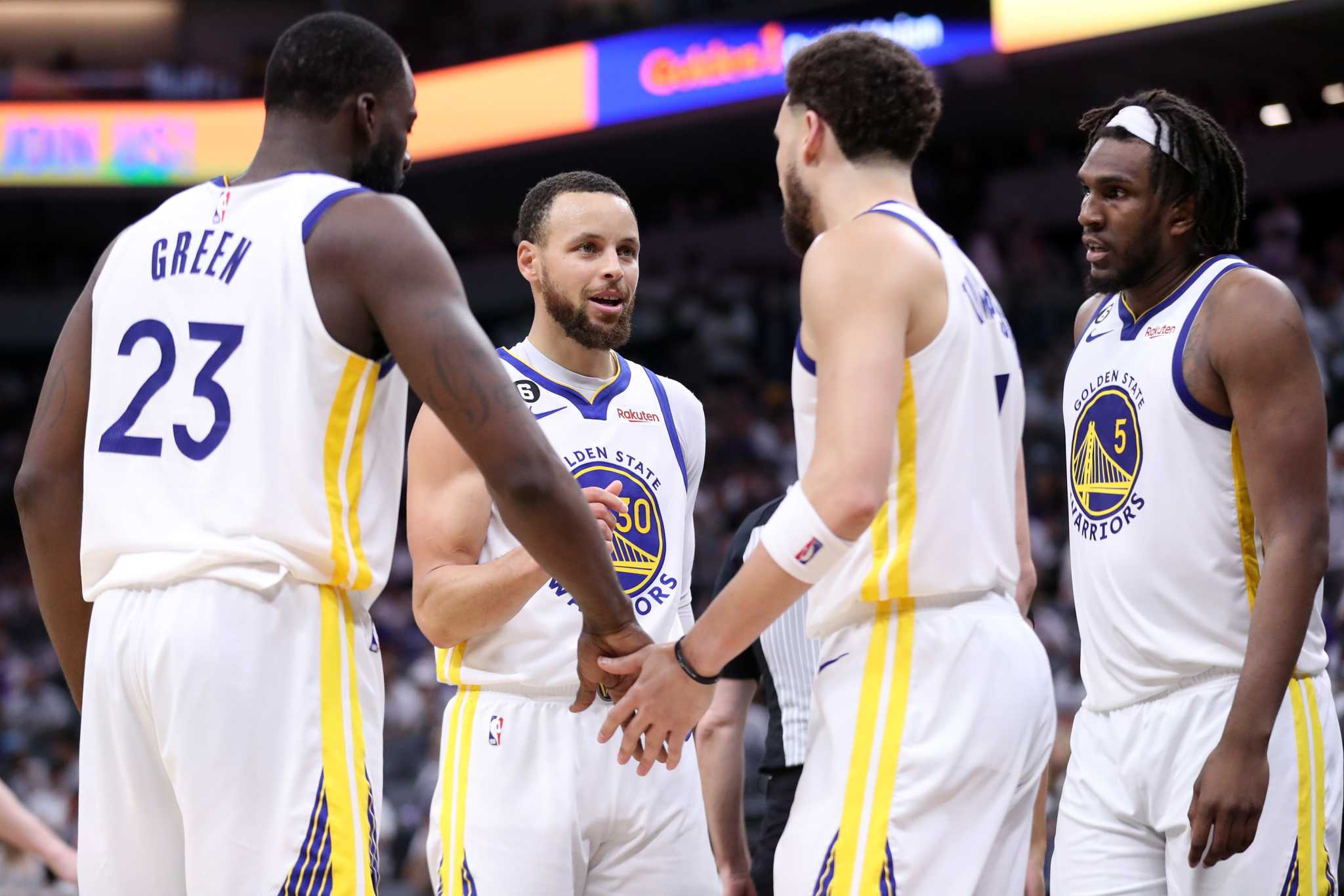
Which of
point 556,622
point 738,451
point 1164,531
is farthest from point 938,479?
point 738,451

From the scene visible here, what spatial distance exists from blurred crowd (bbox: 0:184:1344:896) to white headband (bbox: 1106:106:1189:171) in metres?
3.65

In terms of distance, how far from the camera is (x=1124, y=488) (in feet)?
12.0

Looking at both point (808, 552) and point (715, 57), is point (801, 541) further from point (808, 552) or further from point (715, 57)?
point (715, 57)

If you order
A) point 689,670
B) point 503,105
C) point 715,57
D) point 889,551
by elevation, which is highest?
point 503,105

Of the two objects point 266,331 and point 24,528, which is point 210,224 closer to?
point 266,331

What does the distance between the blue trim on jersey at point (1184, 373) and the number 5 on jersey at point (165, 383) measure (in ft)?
7.10

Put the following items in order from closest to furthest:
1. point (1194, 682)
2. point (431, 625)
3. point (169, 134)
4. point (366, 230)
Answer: point (366, 230) → point (1194, 682) → point (431, 625) → point (169, 134)

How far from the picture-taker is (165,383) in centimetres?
292

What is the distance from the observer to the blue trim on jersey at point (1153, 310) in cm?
372

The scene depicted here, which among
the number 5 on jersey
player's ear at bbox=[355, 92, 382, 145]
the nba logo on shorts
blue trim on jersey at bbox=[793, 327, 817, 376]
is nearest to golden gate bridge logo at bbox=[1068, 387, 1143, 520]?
blue trim on jersey at bbox=[793, 327, 817, 376]

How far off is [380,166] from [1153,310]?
196 centimetres

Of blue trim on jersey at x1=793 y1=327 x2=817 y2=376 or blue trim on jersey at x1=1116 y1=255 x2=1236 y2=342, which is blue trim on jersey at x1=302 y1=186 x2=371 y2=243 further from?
blue trim on jersey at x1=1116 y1=255 x2=1236 y2=342

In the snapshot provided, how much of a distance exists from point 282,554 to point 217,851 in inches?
22.2

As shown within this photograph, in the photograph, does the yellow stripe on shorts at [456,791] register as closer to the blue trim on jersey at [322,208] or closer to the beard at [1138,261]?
the blue trim on jersey at [322,208]
